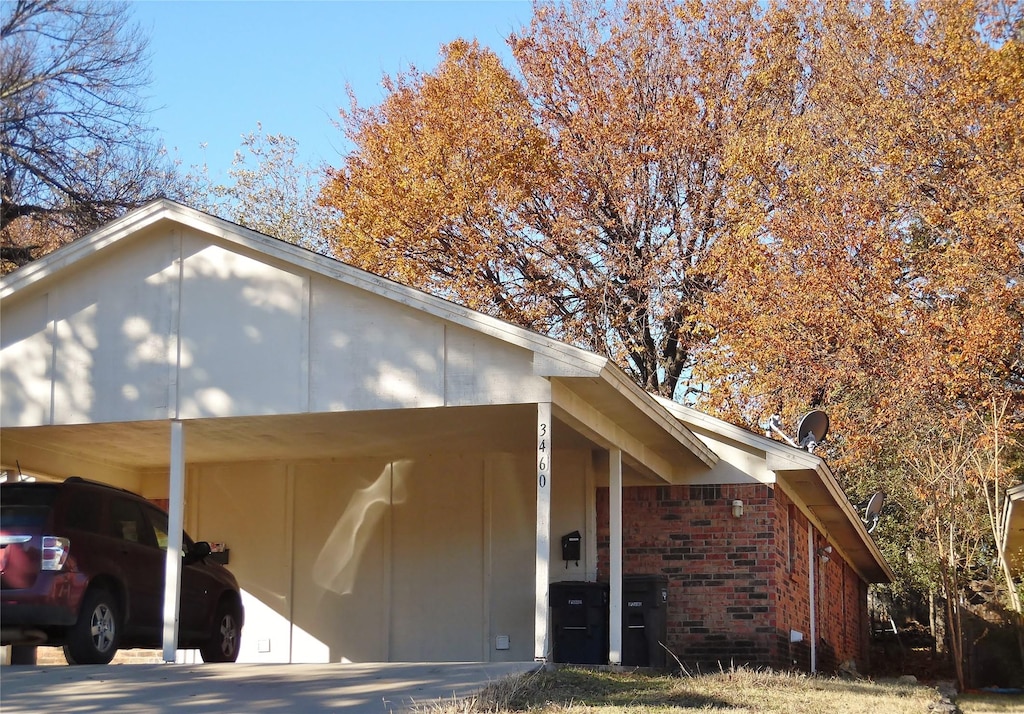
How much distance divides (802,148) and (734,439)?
10690 mm

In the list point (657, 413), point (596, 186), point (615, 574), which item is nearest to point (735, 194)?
point (596, 186)

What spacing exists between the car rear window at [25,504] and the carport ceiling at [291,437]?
158 cm

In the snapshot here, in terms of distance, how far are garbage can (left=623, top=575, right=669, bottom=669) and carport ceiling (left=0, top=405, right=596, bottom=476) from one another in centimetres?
178

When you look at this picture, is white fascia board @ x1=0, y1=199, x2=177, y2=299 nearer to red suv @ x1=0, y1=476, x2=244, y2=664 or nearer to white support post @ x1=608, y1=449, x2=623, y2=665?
red suv @ x1=0, y1=476, x2=244, y2=664

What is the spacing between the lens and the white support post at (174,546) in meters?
11.5

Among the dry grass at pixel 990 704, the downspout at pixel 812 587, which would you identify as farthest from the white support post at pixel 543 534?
the downspout at pixel 812 587

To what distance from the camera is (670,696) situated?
9656 mm

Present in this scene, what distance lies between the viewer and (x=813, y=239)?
2328 cm

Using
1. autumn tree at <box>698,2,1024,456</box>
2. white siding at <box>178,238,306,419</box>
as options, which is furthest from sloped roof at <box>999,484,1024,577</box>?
white siding at <box>178,238,306,419</box>

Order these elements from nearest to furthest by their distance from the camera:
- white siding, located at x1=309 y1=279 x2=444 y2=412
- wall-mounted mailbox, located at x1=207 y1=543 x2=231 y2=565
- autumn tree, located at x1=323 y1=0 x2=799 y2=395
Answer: white siding, located at x1=309 y1=279 x2=444 y2=412 → wall-mounted mailbox, located at x1=207 y1=543 x2=231 y2=565 → autumn tree, located at x1=323 y1=0 x2=799 y2=395

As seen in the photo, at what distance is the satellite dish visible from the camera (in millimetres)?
16641

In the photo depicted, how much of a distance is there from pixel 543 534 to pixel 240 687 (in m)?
2.98

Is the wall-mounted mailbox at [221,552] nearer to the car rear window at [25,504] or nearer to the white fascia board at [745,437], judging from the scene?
the car rear window at [25,504]

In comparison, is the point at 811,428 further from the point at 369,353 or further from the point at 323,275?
the point at 323,275
